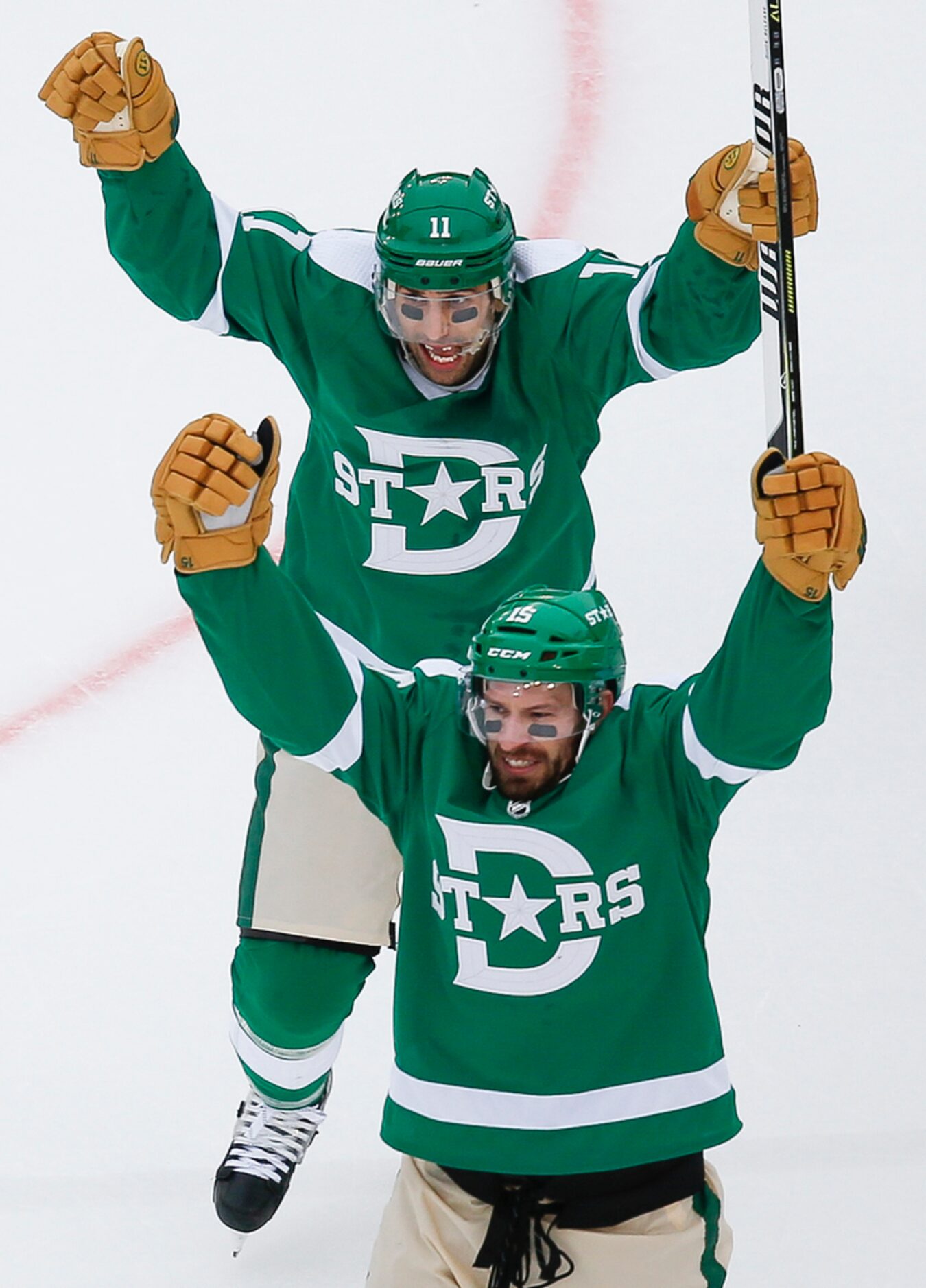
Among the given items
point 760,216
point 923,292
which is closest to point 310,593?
point 760,216

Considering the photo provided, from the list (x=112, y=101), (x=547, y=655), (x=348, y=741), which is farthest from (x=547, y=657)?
(x=112, y=101)

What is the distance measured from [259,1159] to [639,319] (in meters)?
1.32

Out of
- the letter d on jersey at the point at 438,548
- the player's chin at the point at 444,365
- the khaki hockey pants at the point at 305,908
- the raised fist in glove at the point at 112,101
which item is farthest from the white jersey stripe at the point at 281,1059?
the raised fist in glove at the point at 112,101

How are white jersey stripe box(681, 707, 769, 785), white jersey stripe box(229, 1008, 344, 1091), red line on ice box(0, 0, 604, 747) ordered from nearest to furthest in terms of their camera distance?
white jersey stripe box(681, 707, 769, 785) < white jersey stripe box(229, 1008, 344, 1091) < red line on ice box(0, 0, 604, 747)

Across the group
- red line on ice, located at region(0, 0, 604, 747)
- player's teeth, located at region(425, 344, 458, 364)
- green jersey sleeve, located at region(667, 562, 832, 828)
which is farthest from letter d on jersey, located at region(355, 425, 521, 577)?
red line on ice, located at region(0, 0, 604, 747)

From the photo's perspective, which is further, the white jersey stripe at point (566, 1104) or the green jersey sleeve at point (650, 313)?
the green jersey sleeve at point (650, 313)

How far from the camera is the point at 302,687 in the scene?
2.53 metres

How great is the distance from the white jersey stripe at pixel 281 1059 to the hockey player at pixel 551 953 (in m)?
0.73

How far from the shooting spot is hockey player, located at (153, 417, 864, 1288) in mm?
2557

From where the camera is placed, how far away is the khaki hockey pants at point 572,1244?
256 cm

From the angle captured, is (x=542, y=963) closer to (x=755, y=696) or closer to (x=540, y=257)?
(x=755, y=696)

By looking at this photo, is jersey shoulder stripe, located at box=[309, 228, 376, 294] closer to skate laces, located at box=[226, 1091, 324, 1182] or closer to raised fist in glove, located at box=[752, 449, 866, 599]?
raised fist in glove, located at box=[752, 449, 866, 599]

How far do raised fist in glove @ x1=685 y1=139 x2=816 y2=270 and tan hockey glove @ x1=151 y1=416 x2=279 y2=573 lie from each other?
2.65ft

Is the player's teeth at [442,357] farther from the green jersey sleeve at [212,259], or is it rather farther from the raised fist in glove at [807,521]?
the raised fist in glove at [807,521]
